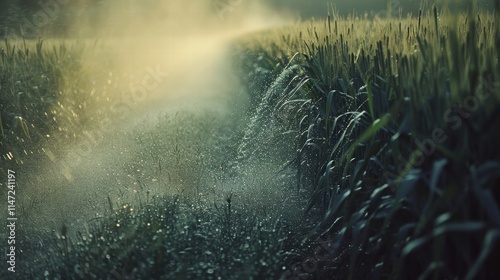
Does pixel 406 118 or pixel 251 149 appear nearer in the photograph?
pixel 406 118

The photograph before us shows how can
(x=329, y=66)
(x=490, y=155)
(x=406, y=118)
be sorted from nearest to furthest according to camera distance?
(x=490, y=155)
(x=406, y=118)
(x=329, y=66)

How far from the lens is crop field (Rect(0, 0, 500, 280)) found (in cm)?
253

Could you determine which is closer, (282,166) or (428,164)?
(428,164)

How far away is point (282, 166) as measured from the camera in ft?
17.5

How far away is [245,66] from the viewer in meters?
9.74

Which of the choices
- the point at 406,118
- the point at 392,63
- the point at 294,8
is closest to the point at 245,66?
the point at 392,63

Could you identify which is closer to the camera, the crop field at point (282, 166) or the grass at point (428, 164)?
the grass at point (428, 164)

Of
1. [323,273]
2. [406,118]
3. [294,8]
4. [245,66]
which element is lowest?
[323,273]

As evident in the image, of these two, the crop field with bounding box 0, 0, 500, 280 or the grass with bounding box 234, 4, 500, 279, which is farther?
the crop field with bounding box 0, 0, 500, 280

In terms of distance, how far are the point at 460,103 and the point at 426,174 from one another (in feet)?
1.02

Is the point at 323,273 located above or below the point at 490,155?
below

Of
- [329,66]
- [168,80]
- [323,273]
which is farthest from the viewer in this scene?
[168,80]

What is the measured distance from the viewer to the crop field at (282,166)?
2.53 meters

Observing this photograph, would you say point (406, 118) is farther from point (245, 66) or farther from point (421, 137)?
point (245, 66)
